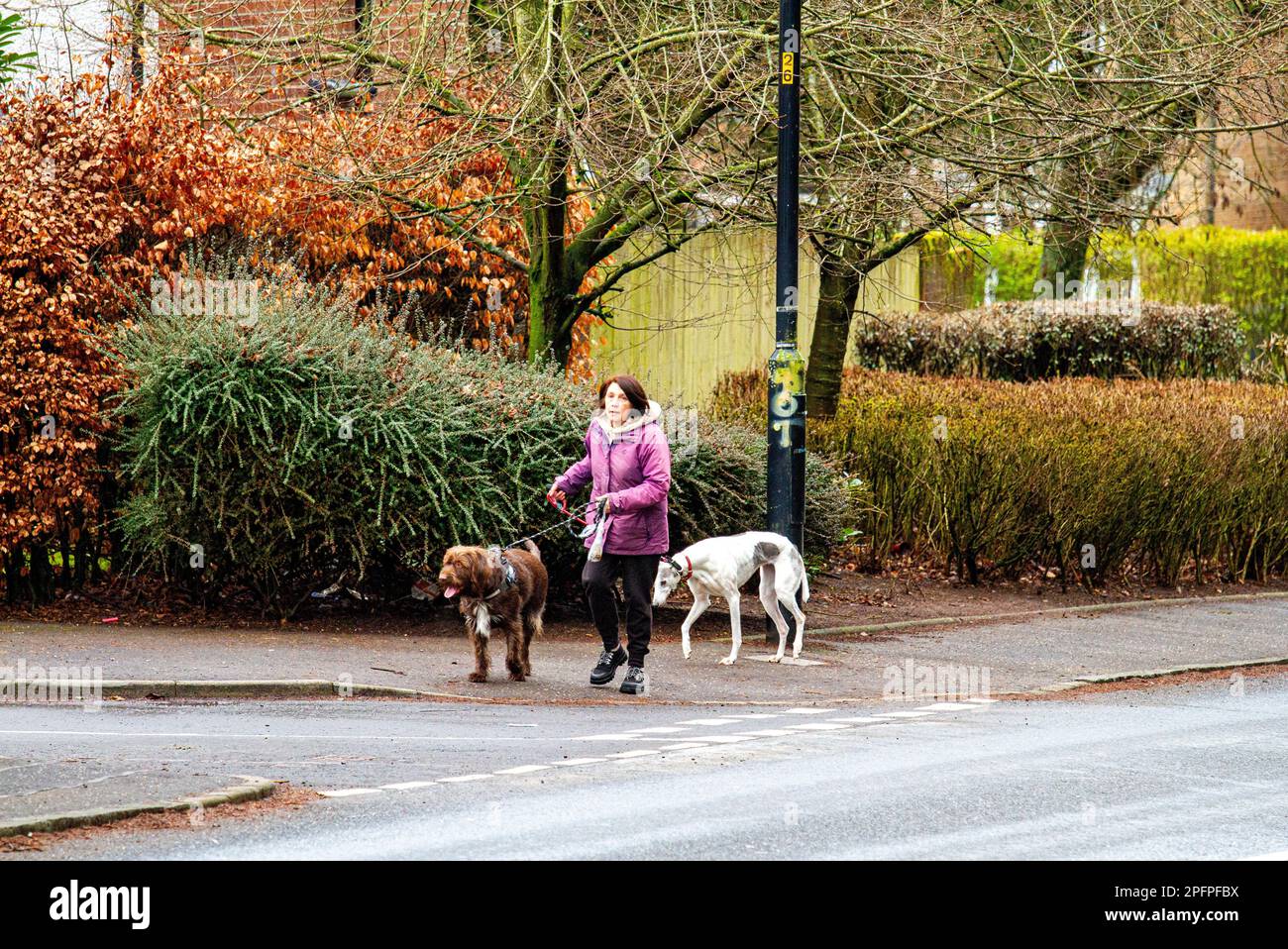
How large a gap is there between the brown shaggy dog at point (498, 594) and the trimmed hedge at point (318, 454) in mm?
1822

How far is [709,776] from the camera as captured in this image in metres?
8.56

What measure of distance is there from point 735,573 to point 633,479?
Answer: 1.88 m

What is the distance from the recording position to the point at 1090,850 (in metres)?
6.90

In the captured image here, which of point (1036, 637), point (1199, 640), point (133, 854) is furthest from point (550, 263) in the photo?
point (133, 854)

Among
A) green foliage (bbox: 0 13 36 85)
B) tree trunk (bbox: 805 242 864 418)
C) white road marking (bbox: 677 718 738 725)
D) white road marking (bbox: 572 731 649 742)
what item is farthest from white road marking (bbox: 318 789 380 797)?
tree trunk (bbox: 805 242 864 418)

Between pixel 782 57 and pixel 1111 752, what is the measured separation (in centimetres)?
604

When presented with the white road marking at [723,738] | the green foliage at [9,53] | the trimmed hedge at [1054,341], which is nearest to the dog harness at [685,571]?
the white road marking at [723,738]

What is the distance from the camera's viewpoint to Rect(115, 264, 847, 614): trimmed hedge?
13391mm

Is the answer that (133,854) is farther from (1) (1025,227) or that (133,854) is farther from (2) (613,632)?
(1) (1025,227)

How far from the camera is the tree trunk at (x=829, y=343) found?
61.3 ft

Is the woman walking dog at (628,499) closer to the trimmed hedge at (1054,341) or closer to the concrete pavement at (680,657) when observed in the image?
the concrete pavement at (680,657)

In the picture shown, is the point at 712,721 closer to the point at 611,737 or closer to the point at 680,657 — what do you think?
the point at 611,737

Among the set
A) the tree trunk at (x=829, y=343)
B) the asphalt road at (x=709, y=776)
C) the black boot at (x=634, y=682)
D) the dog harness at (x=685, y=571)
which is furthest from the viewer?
the tree trunk at (x=829, y=343)

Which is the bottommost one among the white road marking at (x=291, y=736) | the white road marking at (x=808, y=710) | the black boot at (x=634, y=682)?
the white road marking at (x=808, y=710)
